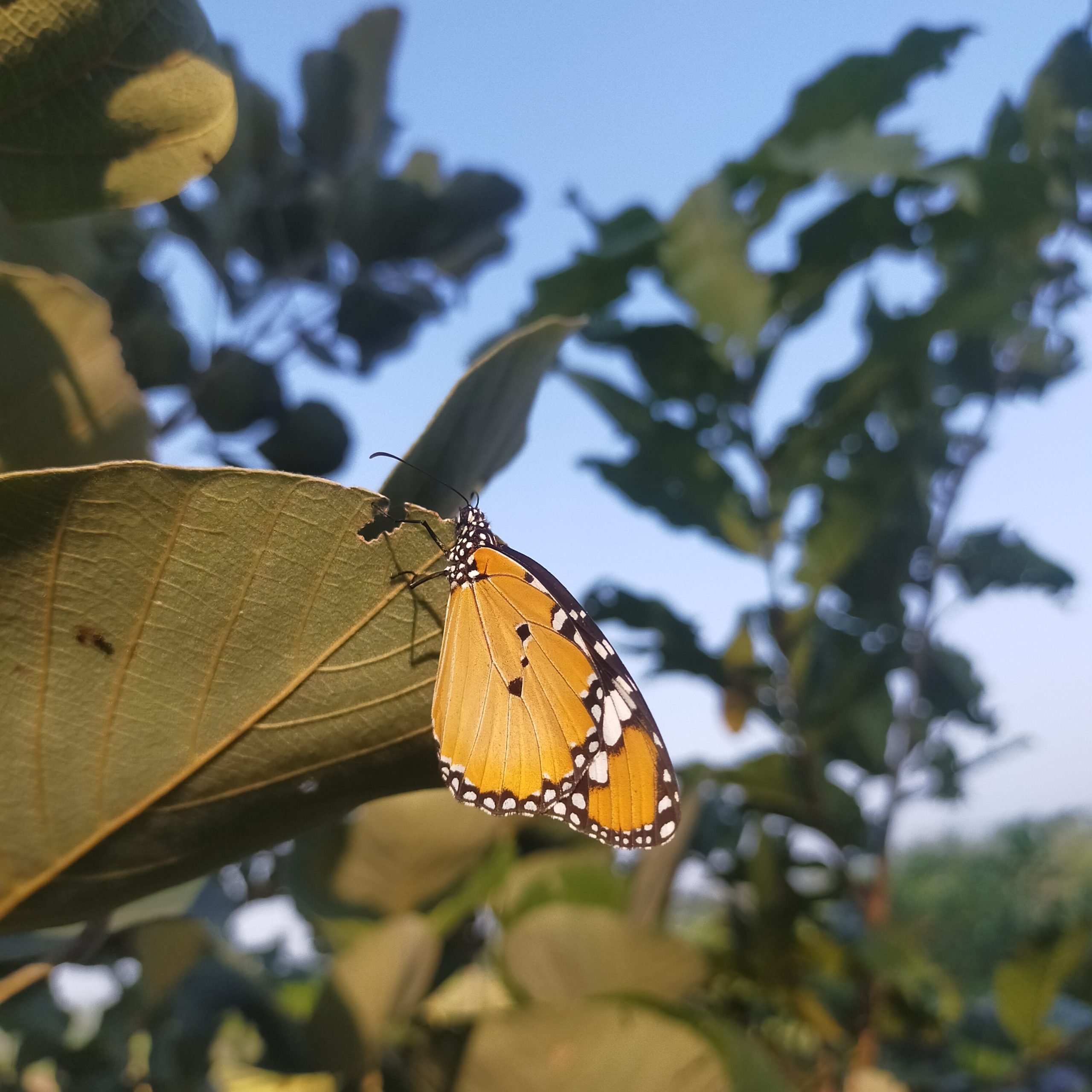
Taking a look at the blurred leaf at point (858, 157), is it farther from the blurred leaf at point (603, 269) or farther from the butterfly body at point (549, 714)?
the butterfly body at point (549, 714)

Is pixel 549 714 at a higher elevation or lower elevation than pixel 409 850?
higher

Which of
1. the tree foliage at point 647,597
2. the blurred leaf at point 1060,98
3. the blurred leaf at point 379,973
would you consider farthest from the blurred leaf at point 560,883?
the blurred leaf at point 1060,98

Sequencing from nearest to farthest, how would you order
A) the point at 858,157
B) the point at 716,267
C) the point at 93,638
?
the point at 93,638 → the point at 858,157 → the point at 716,267

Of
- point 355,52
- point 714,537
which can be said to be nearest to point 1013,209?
point 714,537

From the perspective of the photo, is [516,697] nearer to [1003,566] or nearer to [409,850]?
[409,850]

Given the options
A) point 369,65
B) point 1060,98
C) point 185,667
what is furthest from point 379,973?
point 1060,98

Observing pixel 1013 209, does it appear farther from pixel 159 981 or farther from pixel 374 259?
pixel 159 981
